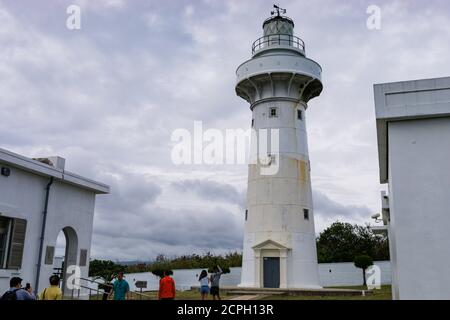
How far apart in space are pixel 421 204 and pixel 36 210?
10952 millimetres

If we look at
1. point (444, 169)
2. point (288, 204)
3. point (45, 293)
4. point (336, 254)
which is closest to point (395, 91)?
point (444, 169)

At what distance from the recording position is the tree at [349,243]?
37906 mm

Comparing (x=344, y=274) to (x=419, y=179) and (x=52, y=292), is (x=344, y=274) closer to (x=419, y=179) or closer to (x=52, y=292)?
(x=419, y=179)

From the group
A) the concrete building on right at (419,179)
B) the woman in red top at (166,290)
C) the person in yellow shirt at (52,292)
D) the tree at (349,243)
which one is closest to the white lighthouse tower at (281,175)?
the woman in red top at (166,290)

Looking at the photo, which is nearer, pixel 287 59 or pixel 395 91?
pixel 395 91

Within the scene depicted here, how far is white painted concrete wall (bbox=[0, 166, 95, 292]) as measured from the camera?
12.7 metres

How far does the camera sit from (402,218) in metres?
9.64

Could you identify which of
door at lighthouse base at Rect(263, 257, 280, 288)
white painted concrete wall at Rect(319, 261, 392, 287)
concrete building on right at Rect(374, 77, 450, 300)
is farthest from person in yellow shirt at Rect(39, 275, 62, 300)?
white painted concrete wall at Rect(319, 261, 392, 287)

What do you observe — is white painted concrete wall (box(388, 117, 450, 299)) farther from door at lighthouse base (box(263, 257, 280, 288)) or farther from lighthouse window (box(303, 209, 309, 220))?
lighthouse window (box(303, 209, 309, 220))

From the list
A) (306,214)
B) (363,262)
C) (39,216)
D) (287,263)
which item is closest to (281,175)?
(306,214)

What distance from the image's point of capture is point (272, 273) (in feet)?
75.1

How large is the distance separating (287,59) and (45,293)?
61.7 feet

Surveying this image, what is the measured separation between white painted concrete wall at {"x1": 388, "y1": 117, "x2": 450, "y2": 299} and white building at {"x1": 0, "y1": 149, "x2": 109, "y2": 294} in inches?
404

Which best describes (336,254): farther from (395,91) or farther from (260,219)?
(395,91)
